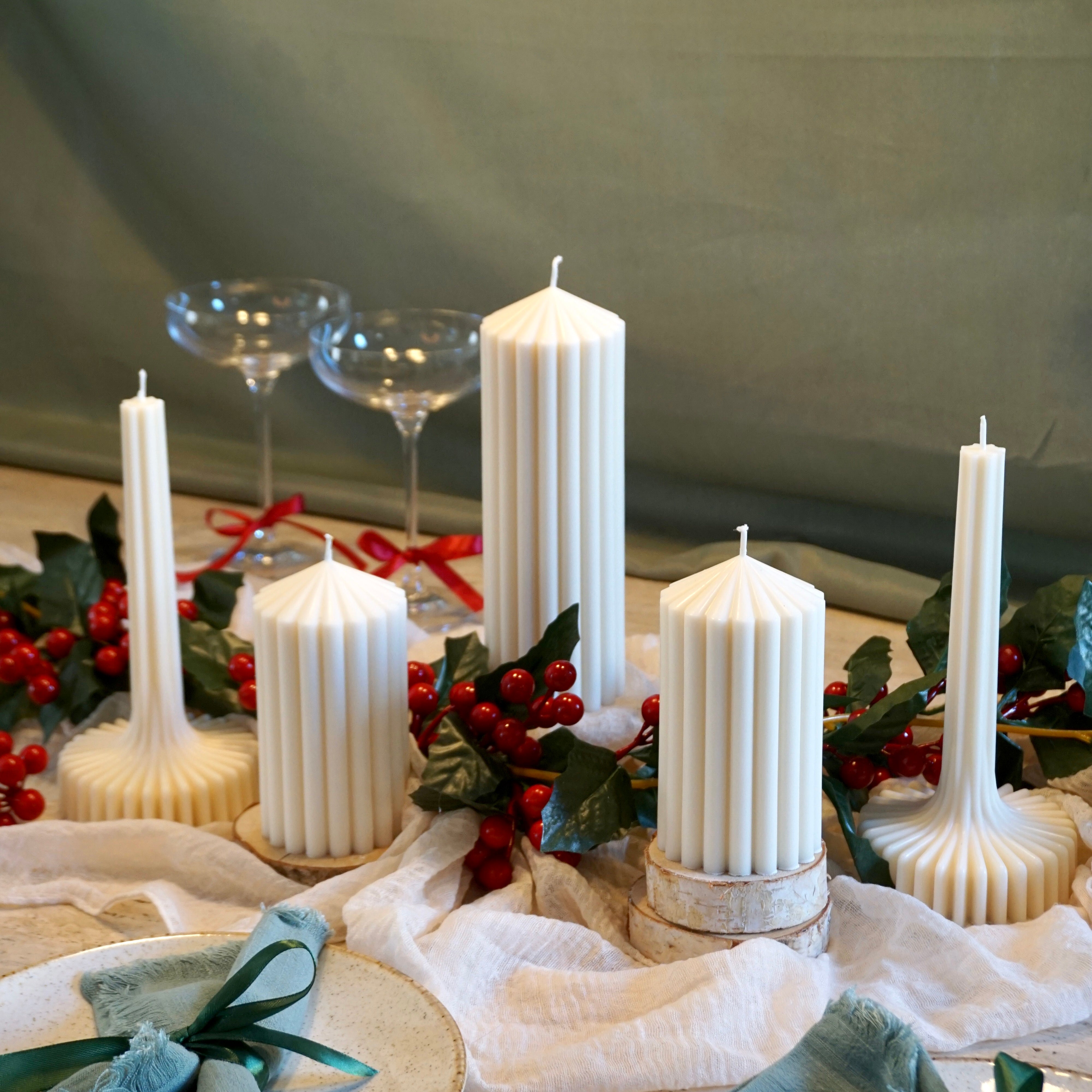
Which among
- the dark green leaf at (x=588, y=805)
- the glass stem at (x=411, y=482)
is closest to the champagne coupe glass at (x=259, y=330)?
the glass stem at (x=411, y=482)

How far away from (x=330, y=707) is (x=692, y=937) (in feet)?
0.66

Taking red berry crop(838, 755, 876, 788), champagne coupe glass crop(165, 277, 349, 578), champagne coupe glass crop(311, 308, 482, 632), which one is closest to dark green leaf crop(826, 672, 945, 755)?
red berry crop(838, 755, 876, 788)

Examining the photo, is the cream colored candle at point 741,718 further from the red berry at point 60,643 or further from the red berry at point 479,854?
the red berry at point 60,643

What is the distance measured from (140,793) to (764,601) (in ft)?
1.21

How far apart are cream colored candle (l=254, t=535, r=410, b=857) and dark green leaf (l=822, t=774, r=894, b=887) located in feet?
0.70

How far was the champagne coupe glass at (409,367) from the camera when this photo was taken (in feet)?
4.08

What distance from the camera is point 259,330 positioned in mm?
1351

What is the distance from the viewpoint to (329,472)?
166 centimetres

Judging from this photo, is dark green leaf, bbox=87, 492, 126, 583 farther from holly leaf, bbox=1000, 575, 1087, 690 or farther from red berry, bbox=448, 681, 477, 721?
holly leaf, bbox=1000, 575, 1087, 690

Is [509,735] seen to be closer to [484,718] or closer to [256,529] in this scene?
[484,718]

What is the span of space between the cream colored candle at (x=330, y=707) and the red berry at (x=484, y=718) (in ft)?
0.13

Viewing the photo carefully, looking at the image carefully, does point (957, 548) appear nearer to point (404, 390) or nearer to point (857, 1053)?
point (857, 1053)

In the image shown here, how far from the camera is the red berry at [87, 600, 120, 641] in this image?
0.89 metres

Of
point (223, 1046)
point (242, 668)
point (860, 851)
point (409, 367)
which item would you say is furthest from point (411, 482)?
point (223, 1046)
